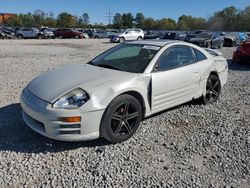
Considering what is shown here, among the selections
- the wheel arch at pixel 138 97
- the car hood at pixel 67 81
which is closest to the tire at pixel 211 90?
the wheel arch at pixel 138 97

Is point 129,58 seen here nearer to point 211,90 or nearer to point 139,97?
point 139,97

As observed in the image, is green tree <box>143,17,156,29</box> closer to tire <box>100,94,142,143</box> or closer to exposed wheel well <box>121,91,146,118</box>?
exposed wheel well <box>121,91,146,118</box>

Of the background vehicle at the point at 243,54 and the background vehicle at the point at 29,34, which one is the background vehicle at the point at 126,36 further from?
the background vehicle at the point at 243,54

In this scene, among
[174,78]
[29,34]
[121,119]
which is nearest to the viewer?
[121,119]

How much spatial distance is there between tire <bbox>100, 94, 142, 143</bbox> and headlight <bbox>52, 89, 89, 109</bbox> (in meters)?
0.35

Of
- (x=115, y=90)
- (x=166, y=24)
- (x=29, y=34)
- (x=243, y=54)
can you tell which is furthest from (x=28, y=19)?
(x=115, y=90)

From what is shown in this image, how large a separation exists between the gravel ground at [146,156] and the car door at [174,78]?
0.40 metres

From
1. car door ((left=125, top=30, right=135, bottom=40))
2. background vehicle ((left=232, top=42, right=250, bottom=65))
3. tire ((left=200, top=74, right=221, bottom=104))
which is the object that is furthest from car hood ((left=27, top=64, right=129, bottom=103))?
car door ((left=125, top=30, right=135, bottom=40))

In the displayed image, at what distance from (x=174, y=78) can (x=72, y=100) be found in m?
1.84

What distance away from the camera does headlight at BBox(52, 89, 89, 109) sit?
3359mm

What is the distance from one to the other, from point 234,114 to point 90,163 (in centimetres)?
310

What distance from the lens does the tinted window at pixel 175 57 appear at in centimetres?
438

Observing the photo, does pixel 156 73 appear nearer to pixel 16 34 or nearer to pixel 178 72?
pixel 178 72

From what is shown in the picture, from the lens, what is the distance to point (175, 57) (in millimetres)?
4660
